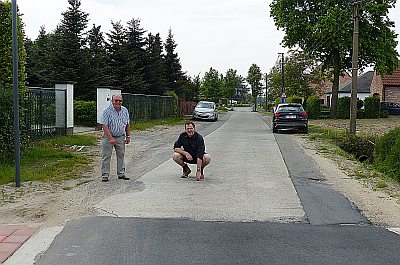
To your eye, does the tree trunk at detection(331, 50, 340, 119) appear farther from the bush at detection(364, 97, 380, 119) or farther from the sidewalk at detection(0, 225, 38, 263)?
the sidewalk at detection(0, 225, 38, 263)

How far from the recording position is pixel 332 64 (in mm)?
47656

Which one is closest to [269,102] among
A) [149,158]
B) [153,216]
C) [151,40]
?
[151,40]

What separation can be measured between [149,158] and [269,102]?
86125mm

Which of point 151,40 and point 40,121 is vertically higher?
point 151,40

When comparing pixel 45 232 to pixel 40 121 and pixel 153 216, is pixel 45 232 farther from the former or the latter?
pixel 40 121

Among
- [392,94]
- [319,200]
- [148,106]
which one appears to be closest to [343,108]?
[392,94]

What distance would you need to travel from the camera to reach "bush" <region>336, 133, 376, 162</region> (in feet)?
63.3

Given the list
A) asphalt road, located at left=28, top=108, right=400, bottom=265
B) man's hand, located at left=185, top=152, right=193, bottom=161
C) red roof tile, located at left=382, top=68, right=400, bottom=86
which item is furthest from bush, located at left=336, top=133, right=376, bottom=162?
red roof tile, located at left=382, top=68, right=400, bottom=86

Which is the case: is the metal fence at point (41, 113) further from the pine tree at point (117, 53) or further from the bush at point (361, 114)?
the bush at point (361, 114)

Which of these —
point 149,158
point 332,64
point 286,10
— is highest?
point 286,10

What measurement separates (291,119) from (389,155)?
12994mm

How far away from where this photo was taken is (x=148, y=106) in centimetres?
3638

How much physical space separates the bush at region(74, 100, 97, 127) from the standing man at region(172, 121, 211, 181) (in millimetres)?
17984

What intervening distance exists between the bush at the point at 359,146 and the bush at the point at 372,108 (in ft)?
99.5
